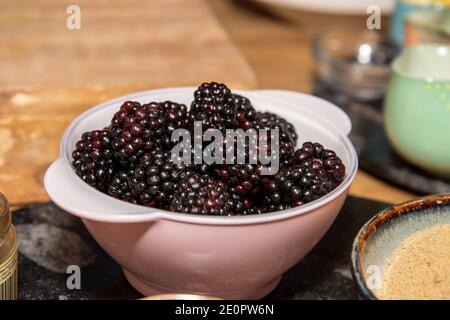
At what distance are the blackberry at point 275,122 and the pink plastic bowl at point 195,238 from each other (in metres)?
0.08

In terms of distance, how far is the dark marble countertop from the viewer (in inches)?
31.0

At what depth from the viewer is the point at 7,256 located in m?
0.72

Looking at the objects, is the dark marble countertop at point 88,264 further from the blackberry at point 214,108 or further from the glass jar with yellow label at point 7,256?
the blackberry at point 214,108

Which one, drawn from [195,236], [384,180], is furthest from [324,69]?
[195,236]

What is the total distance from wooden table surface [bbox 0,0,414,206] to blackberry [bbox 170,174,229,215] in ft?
1.26

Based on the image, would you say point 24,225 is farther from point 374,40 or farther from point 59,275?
point 374,40

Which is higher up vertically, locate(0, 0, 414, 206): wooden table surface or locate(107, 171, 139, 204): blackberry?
locate(107, 171, 139, 204): blackberry

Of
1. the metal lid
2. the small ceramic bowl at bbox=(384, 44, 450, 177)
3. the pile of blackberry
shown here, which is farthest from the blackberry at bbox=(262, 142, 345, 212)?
the small ceramic bowl at bbox=(384, 44, 450, 177)

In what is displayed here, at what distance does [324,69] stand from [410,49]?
0.39 meters

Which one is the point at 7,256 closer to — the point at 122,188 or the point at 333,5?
the point at 122,188

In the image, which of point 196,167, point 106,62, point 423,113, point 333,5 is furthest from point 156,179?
point 333,5

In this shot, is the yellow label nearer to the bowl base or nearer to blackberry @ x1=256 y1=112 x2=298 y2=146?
the bowl base

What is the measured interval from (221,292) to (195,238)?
119 mm

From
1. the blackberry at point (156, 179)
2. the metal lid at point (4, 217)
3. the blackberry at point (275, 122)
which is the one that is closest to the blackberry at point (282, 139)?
the blackberry at point (275, 122)
